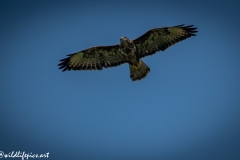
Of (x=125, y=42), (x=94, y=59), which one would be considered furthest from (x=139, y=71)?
(x=94, y=59)

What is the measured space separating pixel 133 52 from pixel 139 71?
0.69 m

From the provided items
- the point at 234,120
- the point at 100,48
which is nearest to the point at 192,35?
the point at 100,48

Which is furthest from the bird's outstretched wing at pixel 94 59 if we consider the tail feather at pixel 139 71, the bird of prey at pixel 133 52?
the tail feather at pixel 139 71

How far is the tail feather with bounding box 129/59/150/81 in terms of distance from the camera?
9789 mm

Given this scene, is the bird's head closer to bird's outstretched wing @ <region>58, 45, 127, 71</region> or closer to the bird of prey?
the bird of prey

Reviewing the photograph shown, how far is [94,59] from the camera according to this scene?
10078mm

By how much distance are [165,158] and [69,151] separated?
6.67 meters

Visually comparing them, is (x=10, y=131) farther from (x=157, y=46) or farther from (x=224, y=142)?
(x=157, y=46)

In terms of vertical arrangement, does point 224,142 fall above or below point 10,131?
below

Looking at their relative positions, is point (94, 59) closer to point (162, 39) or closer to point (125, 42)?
point (125, 42)

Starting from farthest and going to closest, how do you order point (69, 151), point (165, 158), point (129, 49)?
1. point (165, 158)
2. point (69, 151)
3. point (129, 49)

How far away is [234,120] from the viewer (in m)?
24.3

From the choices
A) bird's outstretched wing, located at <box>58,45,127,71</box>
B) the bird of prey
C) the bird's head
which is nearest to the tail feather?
the bird of prey

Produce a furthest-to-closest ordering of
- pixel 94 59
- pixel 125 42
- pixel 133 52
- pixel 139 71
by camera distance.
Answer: pixel 94 59, pixel 139 71, pixel 133 52, pixel 125 42
